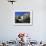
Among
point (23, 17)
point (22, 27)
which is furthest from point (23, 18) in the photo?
point (22, 27)

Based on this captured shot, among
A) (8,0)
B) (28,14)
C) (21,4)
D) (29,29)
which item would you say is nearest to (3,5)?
(8,0)

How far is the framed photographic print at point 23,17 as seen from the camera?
492cm

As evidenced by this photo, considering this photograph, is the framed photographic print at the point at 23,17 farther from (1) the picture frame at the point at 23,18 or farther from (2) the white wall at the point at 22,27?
(2) the white wall at the point at 22,27

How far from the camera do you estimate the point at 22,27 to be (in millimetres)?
4953

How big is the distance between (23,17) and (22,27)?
380mm

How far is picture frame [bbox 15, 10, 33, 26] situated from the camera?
4922 mm

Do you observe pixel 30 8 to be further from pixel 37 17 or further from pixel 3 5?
pixel 3 5

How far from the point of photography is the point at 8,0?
4.91m

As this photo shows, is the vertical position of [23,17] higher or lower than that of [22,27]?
higher

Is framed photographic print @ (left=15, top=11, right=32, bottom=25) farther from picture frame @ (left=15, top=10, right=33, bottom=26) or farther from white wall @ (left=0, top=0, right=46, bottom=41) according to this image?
white wall @ (left=0, top=0, right=46, bottom=41)

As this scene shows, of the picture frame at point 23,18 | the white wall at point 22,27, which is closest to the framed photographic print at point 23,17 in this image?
the picture frame at point 23,18

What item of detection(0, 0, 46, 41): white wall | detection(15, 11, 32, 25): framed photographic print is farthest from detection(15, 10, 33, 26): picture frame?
detection(0, 0, 46, 41): white wall

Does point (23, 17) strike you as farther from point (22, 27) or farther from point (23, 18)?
point (22, 27)

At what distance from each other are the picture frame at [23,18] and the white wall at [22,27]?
13cm
